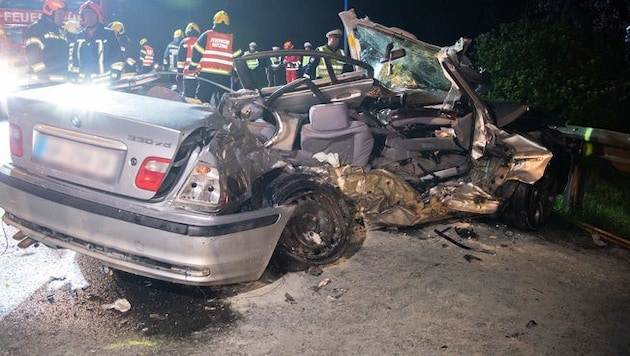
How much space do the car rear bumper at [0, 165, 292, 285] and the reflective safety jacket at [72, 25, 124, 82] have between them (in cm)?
545

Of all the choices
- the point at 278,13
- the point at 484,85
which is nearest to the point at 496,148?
the point at 484,85

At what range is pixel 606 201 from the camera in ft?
19.5

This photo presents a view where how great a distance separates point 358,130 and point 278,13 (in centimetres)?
1698

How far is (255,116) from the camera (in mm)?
4871

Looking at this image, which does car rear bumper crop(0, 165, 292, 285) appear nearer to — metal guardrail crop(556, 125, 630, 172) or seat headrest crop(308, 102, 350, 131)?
seat headrest crop(308, 102, 350, 131)

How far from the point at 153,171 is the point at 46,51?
693 centimetres

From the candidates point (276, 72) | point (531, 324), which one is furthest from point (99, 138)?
point (276, 72)

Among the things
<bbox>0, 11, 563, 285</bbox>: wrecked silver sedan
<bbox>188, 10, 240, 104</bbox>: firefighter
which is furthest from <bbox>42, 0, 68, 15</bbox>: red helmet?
A: <bbox>0, 11, 563, 285</bbox>: wrecked silver sedan

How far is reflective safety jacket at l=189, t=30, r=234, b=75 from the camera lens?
8.95 meters

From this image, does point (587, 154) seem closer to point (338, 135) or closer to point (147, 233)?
point (338, 135)

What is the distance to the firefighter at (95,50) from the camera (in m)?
8.22

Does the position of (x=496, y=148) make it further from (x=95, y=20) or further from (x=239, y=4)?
(x=239, y=4)

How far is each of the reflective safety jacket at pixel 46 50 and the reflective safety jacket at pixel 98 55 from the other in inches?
26.8

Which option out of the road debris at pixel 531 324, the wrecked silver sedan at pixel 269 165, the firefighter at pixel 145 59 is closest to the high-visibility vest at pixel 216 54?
the wrecked silver sedan at pixel 269 165
